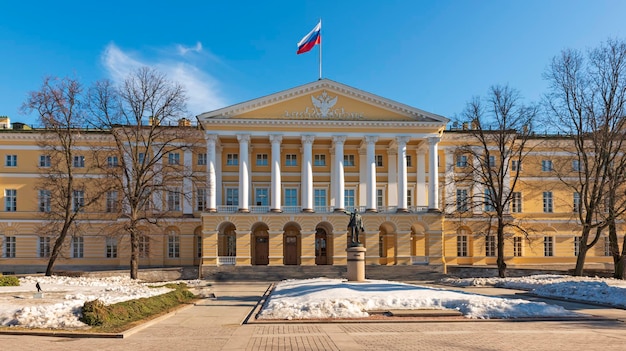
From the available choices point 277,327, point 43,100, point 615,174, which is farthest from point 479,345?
point 43,100

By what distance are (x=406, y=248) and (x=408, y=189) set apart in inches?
268

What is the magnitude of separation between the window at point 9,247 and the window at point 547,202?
48.2 metres

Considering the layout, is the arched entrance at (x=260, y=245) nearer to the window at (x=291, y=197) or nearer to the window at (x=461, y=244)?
the window at (x=291, y=197)

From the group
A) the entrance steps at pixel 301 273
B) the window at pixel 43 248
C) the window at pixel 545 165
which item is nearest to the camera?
the entrance steps at pixel 301 273

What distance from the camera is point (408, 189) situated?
164 feet

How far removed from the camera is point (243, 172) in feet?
149

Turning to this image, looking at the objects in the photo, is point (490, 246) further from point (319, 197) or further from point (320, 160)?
point (320, 160)

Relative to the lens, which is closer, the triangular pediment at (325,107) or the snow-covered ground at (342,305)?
the snow-covered ground at (342,305)

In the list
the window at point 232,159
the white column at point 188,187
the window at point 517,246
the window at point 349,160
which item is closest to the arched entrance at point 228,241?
the white column at point 188,187

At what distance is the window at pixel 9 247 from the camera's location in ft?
158

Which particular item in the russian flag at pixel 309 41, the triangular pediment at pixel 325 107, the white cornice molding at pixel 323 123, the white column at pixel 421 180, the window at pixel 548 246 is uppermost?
the russian flag at pixel 309 41

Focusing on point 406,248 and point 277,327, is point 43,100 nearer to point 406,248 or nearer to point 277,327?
point 277,327

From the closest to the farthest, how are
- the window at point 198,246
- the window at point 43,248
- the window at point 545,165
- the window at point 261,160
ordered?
the window at point 43,248, the window at point 198,246, the window at point 261,160, the window at point 545,165

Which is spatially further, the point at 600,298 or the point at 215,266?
the point at 215,266
